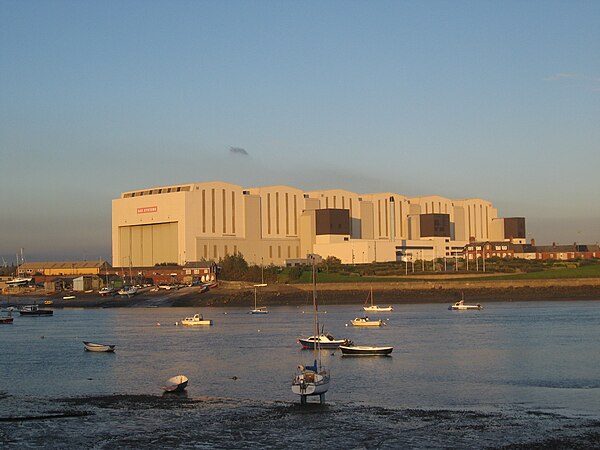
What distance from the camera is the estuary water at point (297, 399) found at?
93.0ft

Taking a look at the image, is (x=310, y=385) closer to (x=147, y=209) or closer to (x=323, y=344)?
(x=323, y=344)

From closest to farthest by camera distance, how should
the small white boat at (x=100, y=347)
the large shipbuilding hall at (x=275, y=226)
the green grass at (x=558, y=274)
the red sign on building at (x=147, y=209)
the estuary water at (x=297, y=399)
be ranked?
the estuary water at (x=297, y=399) < the small white boat at (x=100, y=347) < the green grass at (x=558, y=274) < the large shipbuilding hall at (x=275, y=226) < the red sign on building at (x=147, y=209)

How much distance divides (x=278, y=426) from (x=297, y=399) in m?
5.96

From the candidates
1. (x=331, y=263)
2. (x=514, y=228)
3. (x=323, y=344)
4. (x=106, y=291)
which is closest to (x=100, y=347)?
(x=323, y=344)

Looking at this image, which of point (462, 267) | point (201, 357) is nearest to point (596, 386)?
point (201, 357)

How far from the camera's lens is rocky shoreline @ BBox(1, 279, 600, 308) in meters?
119

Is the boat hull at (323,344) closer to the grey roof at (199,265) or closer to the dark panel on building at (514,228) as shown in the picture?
the grey roof at (199,265)

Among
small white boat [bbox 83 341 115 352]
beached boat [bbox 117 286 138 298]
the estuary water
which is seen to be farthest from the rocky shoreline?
small white boat [bbox 83 341 115 352]

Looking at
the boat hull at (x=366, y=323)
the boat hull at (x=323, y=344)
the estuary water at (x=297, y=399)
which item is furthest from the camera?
the boat hull at (x=366, y=323)

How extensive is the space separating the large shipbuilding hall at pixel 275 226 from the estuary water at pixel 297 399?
7327 cm

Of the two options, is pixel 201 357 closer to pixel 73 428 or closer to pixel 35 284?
pixel 73 428

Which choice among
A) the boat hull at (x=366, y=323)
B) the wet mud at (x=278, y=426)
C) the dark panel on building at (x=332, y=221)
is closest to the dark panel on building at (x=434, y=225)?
the dark panel on building at (x=332, y=221)

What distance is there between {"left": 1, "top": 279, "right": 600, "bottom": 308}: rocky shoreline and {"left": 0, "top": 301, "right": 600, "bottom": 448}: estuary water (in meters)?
42.4

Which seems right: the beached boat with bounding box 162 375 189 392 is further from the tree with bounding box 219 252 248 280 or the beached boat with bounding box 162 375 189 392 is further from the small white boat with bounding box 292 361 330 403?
the tree with bounding box 219 252 248 280
